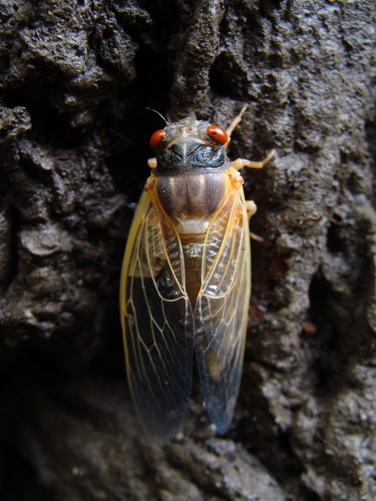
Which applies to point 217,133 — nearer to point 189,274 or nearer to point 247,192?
point 247,192

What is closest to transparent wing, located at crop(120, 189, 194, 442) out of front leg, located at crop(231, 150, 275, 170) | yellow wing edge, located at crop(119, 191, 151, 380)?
yellow wing edge, located at crop(119, 191, 151, 380)

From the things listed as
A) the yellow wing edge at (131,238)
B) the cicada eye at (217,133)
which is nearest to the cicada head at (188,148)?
the cicada eye at (217,133)

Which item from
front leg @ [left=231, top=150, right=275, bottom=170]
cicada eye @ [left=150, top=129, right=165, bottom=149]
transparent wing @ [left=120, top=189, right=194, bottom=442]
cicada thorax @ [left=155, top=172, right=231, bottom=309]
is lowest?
transparent wing @ [left=120, top=189, right=194, bottom=442]

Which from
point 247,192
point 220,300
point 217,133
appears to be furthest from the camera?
point 247,192

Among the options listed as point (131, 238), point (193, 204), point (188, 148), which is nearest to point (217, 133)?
point (188, 148)

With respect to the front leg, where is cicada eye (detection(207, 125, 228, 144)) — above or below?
above

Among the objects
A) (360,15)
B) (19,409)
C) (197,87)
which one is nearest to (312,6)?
(360,15)

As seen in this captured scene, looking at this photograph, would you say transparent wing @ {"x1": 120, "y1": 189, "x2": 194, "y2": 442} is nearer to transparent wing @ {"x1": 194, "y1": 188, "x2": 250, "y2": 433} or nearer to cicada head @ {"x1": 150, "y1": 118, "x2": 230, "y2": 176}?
transparent wing @ {"x1": 194, "y1": 188, "x2": 250, "y2": 433}

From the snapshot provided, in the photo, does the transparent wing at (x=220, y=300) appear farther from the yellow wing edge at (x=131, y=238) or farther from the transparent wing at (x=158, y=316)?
the yellow wing edge at (x=131, y=238)
